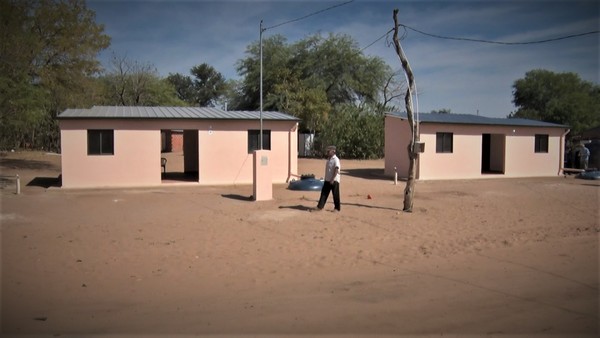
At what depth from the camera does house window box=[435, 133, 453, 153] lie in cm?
2109

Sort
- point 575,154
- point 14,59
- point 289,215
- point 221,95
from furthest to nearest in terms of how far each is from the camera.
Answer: point 221,95, point 575,154, point 14,59, point 289,215

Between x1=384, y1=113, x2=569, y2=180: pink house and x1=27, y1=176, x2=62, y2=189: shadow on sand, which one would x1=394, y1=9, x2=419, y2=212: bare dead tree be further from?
x1=27, y1=176, x2=62, y2=189: shadow on sand

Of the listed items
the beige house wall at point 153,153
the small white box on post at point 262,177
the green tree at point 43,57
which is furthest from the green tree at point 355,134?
the small white box on post at point 262,177

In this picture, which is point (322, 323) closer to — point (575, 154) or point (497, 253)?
point (497, 253)

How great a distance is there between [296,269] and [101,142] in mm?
12958

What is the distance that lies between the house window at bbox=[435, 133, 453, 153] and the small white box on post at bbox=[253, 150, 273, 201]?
409 inches

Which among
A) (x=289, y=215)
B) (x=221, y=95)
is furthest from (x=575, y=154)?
(x=221, y=95)

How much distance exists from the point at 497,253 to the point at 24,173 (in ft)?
73.1

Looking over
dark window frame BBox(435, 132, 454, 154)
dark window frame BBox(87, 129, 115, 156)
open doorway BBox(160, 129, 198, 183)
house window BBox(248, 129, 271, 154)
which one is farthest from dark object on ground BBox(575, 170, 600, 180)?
dark window frame BBox(87, 129, 115, 156)

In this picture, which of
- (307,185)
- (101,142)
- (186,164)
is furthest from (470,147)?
(101,142)

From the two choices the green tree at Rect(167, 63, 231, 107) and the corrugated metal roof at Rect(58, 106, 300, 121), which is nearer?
the corrugated metal roof at Rect(58, 106, 300, 121)

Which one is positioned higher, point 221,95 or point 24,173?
point 221,95

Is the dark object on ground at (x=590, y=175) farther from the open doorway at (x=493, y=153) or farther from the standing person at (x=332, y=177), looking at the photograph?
the standing person at (x=332, y=177)

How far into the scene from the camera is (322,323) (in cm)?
448
